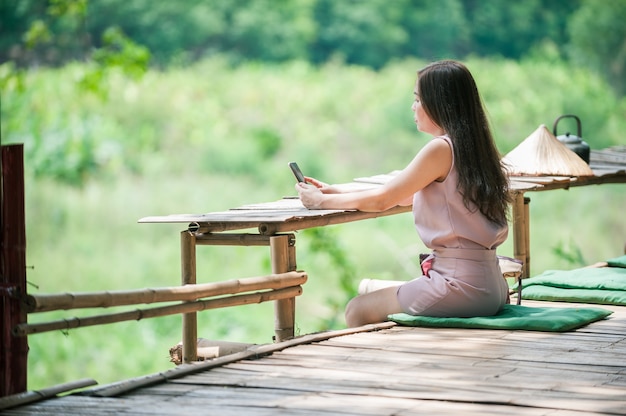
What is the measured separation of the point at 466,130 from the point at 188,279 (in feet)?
→ 3.52

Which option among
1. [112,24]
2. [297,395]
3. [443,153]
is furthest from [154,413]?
[112,24]

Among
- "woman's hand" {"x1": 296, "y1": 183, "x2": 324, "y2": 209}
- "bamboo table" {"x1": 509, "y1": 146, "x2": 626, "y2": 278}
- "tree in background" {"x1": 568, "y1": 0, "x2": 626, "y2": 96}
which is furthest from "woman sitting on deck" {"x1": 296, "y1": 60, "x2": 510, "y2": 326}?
"tree in background" {"x1": 568, "y1": 0, "x2": 626, "y2": 96}

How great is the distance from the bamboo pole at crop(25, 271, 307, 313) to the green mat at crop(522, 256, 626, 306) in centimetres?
114

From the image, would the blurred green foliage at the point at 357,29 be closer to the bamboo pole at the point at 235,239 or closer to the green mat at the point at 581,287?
the green mat at the point at 581,287

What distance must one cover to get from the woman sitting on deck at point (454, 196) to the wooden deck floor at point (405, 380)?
15 cm

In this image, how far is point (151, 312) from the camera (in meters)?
3.14

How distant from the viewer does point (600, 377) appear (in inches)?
115

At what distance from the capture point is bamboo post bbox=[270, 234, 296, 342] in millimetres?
3656

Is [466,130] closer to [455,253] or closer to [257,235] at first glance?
[455,253]

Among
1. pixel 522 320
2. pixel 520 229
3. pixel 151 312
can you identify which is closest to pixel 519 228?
pixel 520 229

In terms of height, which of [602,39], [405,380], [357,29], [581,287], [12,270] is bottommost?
[405,380]

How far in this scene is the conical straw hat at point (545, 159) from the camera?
5.12m

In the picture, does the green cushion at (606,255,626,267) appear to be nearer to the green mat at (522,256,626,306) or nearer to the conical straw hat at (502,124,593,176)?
the green mat at (522,256,626,306)

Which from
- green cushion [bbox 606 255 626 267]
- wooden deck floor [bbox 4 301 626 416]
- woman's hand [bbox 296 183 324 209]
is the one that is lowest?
wooden deck floor [bbox 4 301 626 416]
